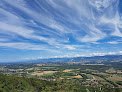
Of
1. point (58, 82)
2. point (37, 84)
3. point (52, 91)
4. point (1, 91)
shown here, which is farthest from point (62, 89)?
point (37, 84)

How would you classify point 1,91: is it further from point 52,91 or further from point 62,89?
point 62,89

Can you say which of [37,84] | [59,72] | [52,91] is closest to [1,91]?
[37,84]

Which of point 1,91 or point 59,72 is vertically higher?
point 59,72

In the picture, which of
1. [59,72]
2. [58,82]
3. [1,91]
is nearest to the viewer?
[58,82]

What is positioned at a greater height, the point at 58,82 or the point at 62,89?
the point at 58,82

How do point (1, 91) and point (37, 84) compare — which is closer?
point (1, 91)

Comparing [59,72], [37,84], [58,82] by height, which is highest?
[59,72]

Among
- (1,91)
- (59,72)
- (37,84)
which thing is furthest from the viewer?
(37,84)

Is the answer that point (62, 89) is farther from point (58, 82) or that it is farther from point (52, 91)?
point (52, 91)

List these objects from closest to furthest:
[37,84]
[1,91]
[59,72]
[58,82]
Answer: [58,82] < [59,72] < [1,91] < [37,84]
